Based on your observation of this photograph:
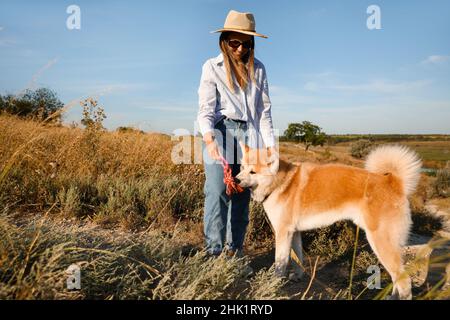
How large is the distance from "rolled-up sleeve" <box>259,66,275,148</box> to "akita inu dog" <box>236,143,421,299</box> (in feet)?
1.02

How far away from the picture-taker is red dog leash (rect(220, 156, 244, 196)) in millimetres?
3457

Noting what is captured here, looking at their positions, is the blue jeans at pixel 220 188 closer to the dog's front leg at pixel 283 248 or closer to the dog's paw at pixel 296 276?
the dog's front leg at pixel 283 248

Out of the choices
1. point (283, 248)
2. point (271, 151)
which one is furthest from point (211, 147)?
point (283, 248)

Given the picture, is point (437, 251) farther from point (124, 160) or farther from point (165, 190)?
point (124, 160)

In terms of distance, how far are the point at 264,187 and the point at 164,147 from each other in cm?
467

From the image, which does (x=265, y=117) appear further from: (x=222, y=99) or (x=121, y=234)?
(x=121, y=234)

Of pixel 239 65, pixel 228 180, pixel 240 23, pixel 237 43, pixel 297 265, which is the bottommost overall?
pixel 297 265

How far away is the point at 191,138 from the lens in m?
8.14

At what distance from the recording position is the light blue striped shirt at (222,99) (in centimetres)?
349

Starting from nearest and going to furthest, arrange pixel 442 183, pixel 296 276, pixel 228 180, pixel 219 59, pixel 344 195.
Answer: pixel 344 195 < pixel 228 180 < pixel 219 59 < pixel 296 276 < pixel 442 183

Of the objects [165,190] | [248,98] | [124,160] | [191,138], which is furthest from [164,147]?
[248,98]

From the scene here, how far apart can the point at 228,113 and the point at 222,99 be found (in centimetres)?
17

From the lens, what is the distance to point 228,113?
3.56 metres
